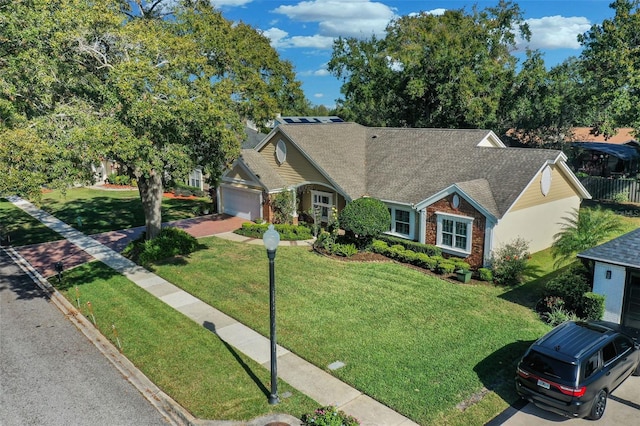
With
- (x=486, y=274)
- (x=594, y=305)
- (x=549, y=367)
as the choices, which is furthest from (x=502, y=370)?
(x=486, y=274)

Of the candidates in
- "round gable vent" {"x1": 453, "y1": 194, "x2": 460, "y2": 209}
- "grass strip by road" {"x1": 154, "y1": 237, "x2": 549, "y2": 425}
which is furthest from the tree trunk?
"round gable vent" {"x1": 453, "y1": 194, "x2": 460, "y2": 209}

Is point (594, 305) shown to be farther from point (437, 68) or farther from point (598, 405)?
point (437, 68)

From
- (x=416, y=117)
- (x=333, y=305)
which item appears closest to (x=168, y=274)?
(x=333, y=305)

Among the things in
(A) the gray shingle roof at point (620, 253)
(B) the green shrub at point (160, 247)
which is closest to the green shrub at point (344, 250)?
(B) the green shrub at point (160, 247)

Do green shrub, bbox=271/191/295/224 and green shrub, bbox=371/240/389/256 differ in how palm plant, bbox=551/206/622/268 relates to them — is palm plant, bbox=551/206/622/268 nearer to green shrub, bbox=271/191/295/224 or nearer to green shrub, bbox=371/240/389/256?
green shrub, bbox=371/240/389/256

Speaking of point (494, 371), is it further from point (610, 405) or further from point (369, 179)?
point (369, 179)

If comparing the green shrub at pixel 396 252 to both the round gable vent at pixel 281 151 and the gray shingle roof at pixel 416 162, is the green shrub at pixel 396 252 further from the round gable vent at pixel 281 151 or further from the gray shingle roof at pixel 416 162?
the round gable vent at pixel 281 151
